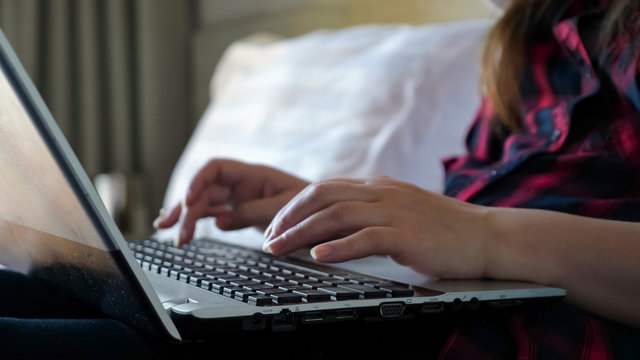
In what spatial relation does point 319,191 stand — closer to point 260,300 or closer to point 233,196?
point 260,300

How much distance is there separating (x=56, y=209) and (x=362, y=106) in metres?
0.90

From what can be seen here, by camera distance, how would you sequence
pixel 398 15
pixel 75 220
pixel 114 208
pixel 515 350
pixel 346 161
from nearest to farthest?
pixel 75 220 < pixel 515 350 < pixel 346 161 < pixel 398 15 < pixel 114 208

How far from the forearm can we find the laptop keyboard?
111 mm

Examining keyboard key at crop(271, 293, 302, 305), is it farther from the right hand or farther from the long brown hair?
the long brown hair

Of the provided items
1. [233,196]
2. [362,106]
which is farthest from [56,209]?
[362,106]

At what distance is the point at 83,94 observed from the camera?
2.58m

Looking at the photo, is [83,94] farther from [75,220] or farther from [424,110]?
[75,220]

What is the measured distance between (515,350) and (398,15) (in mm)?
1424

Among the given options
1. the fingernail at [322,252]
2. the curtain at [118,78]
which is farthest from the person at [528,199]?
the curtain at [118,78]

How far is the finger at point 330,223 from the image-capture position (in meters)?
0.64

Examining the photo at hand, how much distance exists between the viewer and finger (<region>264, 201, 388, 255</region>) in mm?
641

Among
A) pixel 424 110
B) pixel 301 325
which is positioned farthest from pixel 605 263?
pixel 424 110

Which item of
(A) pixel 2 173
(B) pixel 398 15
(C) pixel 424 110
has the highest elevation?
(B) pixel 398 15

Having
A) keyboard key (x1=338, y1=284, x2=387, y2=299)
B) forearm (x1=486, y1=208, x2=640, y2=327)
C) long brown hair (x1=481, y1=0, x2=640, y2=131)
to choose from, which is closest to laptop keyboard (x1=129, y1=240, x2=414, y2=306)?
keyboard key (x1=338, y1=284, x2=387, y2=299)
